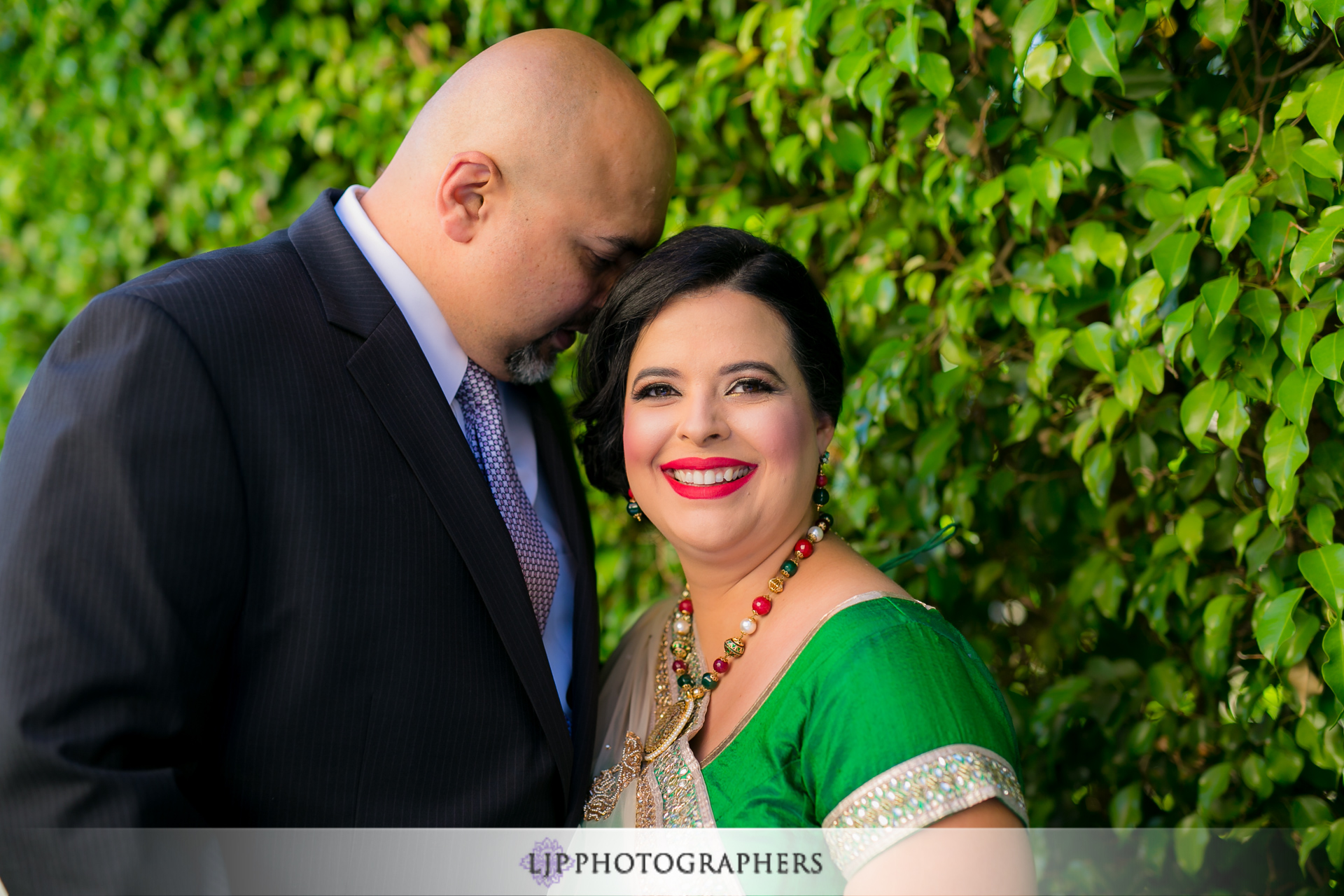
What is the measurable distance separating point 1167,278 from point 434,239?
1152 mm

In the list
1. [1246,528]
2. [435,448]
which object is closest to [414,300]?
[435,448]

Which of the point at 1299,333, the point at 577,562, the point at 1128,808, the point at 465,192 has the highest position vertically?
the point at 465,192

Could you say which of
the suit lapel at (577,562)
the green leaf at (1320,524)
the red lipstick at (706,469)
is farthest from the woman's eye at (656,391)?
the green leaf at (1320,524)

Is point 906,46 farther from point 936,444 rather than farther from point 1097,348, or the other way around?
point 936,444

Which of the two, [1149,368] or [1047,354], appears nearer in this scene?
[1149,368]

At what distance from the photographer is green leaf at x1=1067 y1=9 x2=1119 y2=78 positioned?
144 cm

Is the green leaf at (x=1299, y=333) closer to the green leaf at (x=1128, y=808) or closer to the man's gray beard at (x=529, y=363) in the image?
the green leaf at (x=1128, y=808)

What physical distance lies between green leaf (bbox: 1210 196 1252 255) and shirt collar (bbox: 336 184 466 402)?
1.18 m

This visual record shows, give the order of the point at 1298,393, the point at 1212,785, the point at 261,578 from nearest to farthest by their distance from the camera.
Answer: the point at 261,578 < the point at 1298,393 < the point at 1212,785

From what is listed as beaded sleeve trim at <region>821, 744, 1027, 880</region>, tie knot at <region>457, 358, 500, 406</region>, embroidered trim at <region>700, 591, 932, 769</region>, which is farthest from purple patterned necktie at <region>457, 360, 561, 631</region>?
beaded sleeve trim at <region>821, 744, 1027, 880</region>

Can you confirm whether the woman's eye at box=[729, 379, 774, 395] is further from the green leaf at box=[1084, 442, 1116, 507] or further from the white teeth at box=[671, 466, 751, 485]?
the green leaf at box=[1084, 442, 1116, 507]

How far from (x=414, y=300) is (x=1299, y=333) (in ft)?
4.35

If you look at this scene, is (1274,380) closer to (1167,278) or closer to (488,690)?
(1167,278)

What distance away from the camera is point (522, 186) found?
5.29 ft
